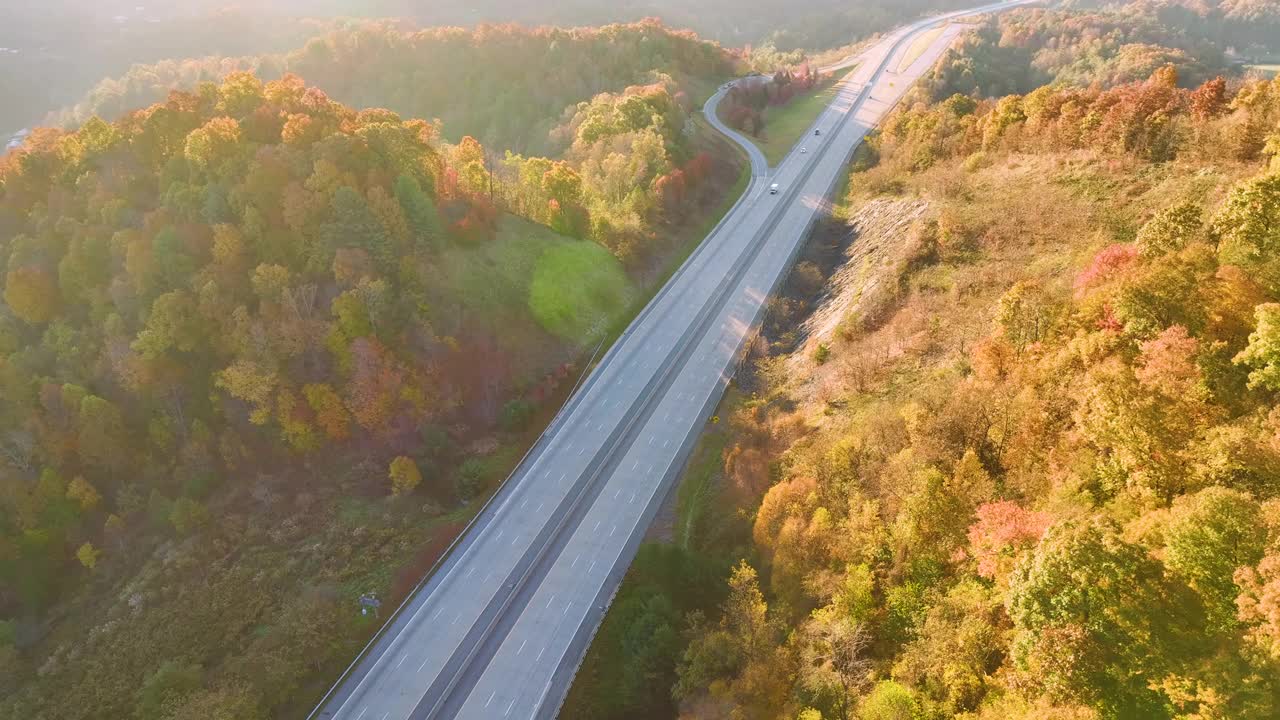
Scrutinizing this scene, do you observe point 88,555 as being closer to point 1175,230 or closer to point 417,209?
point 417,209

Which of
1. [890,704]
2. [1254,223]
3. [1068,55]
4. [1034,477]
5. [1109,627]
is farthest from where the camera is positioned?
[1068,55]

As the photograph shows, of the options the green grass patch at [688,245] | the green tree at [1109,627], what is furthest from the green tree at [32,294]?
the green tree at [1109,627]

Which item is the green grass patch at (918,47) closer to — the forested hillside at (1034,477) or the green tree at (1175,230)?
the forested hillside at (1034,477)

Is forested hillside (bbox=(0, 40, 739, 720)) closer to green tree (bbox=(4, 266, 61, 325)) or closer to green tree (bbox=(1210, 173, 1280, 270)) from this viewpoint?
green tree (bbox=(4, 266, 61, 325))

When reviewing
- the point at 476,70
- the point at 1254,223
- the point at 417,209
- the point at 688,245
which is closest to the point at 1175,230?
the point at 1254,223

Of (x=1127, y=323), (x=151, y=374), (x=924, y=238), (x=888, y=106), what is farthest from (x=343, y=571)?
(x=888, y=106)

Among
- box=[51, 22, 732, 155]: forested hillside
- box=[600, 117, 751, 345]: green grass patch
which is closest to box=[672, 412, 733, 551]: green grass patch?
box=[600, 117, 751, 345]: green grass patch
